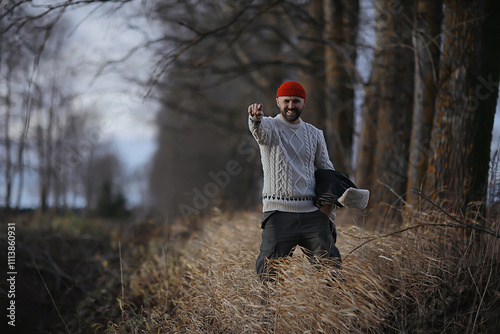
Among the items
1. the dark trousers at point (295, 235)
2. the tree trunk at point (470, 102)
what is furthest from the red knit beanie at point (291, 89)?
the tree trunk at point (470, 102)

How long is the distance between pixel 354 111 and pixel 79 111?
1347 cm

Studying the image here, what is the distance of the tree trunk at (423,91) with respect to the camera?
561 cm

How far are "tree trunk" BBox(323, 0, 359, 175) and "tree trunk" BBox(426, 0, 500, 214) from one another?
132 inches

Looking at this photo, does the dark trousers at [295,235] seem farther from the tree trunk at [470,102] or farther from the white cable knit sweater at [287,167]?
the tree trunk at [470,102]

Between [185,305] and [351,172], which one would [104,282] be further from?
[351,172]

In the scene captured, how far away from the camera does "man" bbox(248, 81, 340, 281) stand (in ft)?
11.2

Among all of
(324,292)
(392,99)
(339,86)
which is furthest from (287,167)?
(339,86)

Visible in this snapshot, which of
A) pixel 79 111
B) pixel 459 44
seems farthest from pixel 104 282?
pixel 79 111

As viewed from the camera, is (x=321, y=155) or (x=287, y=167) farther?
(x=321, y=155)

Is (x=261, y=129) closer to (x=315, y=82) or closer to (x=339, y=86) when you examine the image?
(x=339, y=86)

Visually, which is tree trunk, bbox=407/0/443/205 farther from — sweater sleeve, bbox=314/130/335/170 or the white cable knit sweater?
the white cable knit sweater

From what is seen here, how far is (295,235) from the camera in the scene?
3445 mm

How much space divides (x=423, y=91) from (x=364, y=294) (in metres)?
3.42

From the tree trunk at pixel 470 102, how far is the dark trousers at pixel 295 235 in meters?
1.93
